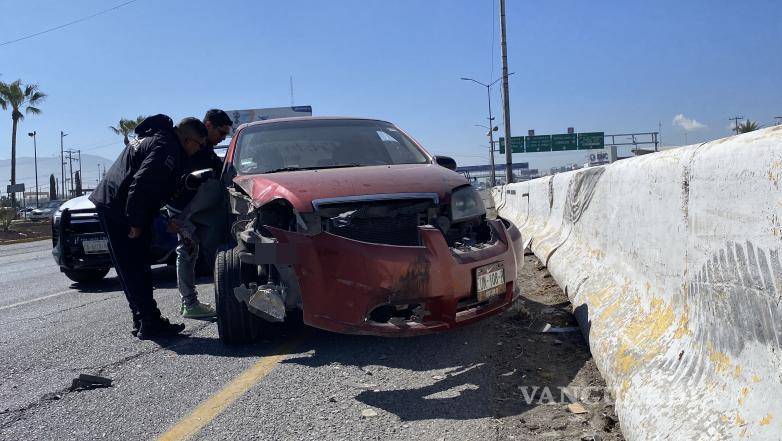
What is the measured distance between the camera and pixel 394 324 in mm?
3525

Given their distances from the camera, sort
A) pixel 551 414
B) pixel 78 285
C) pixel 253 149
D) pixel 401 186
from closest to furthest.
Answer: pixel 551 414 < pixel 401 186 < pixel 253 149 < pixel 78 285

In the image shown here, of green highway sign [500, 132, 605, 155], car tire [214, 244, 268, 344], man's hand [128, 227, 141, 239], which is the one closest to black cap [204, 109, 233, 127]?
man's hand [128, 227, 141, 239]

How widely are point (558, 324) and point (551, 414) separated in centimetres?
170

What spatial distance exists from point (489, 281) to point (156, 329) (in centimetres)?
267

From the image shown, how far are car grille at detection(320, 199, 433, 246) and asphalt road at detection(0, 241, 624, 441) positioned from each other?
0.81 metres

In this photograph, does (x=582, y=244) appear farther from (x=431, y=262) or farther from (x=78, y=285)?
(x=78, y=285)

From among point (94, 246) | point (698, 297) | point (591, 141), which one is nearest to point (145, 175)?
point (94, 246)

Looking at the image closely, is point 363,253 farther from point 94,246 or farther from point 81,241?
point 81,241

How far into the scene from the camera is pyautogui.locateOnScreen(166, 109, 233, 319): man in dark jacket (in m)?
4.62

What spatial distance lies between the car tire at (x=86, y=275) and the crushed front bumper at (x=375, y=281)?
5549 mm

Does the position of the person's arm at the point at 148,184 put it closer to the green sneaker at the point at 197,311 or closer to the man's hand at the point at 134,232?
the man's hand at the point at 134,232

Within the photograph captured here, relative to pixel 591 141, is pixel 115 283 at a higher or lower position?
lower

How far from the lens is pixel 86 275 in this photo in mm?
8086

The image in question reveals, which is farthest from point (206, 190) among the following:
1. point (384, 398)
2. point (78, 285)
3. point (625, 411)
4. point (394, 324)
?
point (78, 285)
